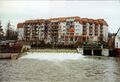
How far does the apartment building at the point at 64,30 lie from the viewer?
5.02m

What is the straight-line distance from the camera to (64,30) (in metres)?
5.52

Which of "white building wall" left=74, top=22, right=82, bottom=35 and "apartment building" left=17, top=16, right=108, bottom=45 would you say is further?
"white building wall" left=74, top=22, right=82, bottom=35

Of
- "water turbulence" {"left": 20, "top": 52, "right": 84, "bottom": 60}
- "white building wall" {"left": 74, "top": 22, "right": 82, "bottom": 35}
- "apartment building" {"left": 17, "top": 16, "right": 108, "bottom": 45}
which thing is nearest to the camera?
"apartment building" {"left": 17, "top": 16, "right": 108, "bottom": 45}

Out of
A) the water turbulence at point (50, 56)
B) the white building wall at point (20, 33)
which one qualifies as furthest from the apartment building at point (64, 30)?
the water turbulence at point (50, 56)

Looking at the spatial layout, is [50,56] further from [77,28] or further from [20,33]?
[20,33]

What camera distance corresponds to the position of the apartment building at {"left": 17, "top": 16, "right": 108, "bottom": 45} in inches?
197

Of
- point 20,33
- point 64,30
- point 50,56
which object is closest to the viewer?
point 20,33

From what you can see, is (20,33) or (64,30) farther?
(64,30)

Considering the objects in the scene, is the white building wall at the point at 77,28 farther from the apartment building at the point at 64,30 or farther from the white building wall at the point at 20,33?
the white building wall at the point at 20,33

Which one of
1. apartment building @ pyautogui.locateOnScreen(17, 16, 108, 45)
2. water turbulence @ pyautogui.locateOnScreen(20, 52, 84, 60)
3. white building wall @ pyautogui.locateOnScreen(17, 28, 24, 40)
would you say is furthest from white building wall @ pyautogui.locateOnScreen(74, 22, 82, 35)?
water turbulence @ pyautogui.locateOnScreen(20, 52, 84, 60)

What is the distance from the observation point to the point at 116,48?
7.51 metres

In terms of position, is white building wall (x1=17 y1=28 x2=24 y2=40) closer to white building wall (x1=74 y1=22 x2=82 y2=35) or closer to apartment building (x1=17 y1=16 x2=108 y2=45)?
apartment building (x1=17 y1=16 x2=108 y2=45)

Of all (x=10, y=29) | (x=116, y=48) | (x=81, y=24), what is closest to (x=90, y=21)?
(x=81, y=24)

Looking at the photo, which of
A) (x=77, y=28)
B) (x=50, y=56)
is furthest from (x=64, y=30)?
(x=50, y=56)
